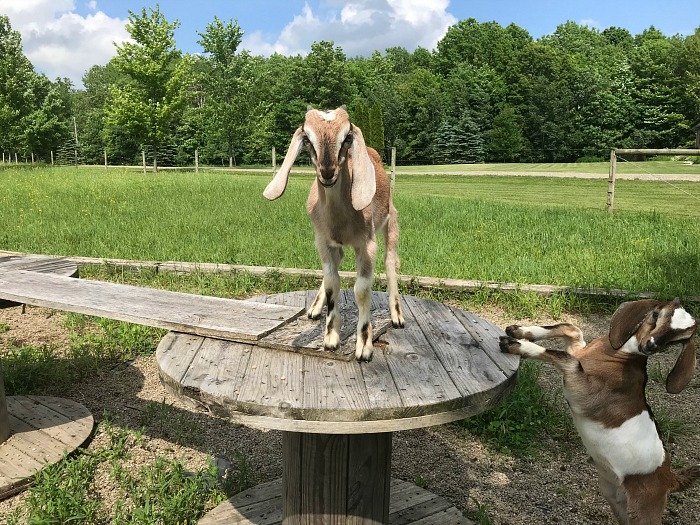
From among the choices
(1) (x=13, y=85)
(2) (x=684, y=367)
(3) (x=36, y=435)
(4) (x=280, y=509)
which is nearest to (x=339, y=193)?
(2) (x=684, y=367)

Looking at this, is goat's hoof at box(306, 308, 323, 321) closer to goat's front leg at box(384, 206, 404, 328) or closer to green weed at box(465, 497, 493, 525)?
goat's front leg at box(384, 206, 404, 328)

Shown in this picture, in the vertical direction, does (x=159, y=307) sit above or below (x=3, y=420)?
above

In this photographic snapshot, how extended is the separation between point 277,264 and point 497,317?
8.53 ft

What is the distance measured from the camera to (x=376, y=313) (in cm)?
271

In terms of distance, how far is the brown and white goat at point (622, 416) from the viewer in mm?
2162

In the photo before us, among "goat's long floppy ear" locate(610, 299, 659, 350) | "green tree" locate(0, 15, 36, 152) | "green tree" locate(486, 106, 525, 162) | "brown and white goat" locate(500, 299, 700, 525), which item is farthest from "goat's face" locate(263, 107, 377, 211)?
"green tree" locate(486, 106, 525, 162)

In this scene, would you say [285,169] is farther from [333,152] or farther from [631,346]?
[631,346]

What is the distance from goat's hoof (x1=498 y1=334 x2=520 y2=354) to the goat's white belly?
41 centimetres

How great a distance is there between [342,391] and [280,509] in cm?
139

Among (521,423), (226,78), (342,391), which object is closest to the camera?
(342,391)

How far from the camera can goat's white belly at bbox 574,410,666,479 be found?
217cm

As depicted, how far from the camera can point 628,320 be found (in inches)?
81.8

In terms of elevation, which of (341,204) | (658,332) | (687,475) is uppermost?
(341,204)

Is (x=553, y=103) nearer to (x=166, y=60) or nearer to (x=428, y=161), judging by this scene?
(x=428, y=161)
